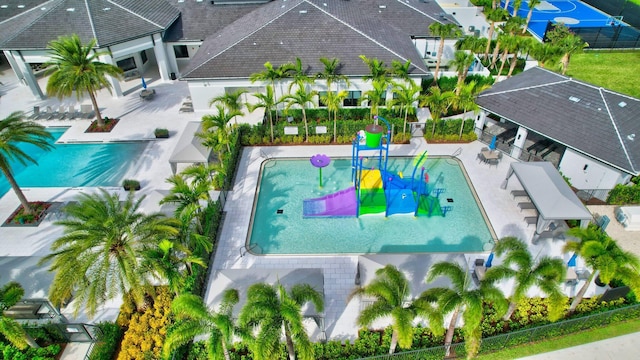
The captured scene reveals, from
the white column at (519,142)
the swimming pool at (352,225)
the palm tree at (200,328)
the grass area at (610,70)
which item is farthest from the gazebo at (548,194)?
the grass area at (610,70)

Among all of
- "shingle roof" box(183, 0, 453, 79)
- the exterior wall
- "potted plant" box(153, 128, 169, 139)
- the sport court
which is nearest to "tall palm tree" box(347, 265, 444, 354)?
the exterior wall

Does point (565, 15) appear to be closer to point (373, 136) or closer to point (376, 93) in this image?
point (376, 93)

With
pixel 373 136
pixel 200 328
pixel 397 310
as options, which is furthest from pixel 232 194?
pixel 397 310

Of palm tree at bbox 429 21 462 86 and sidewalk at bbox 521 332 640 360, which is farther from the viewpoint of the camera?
palm tree at bbox 429 21 462 86

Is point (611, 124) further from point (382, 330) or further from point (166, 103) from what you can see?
point (166, 103)

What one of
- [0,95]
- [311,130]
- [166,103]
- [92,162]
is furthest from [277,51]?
[0,95]

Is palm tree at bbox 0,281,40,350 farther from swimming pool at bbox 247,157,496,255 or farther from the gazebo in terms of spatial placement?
the gazebo

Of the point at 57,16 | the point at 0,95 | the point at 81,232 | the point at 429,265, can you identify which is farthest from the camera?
the point at 0,95

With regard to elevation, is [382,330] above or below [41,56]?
below
